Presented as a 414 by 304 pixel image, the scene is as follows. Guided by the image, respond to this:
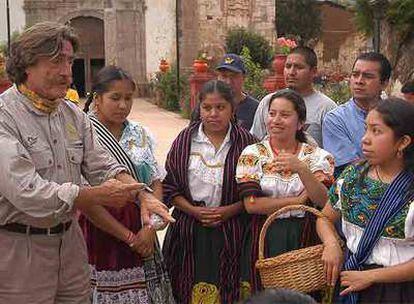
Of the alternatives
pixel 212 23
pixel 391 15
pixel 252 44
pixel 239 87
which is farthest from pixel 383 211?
pixel 212 23

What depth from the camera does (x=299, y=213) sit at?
11.6ft

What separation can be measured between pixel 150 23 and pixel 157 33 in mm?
461

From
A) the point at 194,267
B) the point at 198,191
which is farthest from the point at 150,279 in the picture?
the point at 198,191

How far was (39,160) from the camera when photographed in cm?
279

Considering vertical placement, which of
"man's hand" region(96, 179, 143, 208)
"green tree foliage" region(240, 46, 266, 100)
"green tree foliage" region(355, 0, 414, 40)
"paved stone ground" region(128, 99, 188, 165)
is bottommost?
"paved stone ground" region(128, 99, 188, 165)

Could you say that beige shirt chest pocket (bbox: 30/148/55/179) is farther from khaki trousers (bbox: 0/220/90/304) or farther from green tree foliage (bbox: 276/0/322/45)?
green tree foliage (bbox: 276/0/322/45)

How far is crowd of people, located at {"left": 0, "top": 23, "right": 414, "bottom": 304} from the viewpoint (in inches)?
109

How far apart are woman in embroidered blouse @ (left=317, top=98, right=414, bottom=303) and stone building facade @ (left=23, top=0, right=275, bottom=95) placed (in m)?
22.3

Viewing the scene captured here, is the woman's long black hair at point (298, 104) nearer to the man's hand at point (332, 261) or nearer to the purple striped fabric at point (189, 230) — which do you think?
the purple striped fabric at point (189, 230)

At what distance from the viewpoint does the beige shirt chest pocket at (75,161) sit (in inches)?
116

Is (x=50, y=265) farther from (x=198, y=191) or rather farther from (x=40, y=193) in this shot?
(x=198, y=191)

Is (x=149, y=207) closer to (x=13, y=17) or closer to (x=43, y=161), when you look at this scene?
(x=43, y=161)

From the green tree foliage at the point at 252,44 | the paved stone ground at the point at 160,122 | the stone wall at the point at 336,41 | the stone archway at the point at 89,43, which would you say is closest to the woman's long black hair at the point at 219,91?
the paved stone ground at the point at 160,122

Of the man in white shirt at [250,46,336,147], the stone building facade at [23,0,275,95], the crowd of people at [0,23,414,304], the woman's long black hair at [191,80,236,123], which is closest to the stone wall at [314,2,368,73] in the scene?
the stone building facade at [23,0,275,95]
